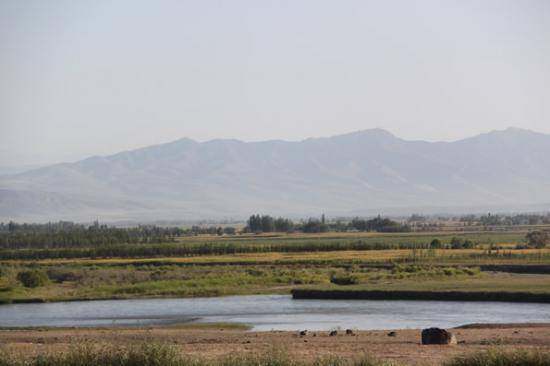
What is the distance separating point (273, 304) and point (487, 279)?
15.7 m

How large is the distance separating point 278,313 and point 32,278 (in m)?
24.7

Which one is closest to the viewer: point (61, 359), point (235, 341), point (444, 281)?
point (61, 359)

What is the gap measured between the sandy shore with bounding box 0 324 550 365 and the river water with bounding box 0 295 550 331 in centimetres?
427

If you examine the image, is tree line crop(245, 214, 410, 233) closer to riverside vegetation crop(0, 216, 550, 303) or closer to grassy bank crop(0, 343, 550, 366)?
riverside vegetation crop(0, 216, 550, 303)

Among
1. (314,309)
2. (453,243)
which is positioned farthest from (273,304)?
(453,243)

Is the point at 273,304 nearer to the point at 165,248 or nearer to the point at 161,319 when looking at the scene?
the point at 161,319

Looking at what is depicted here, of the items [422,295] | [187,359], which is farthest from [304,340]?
[422,295]

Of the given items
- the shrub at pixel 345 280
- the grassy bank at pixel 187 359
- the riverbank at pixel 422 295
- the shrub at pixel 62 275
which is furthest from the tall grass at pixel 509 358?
the shrub at pixel 62 275

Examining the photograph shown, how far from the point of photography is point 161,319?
4944cm

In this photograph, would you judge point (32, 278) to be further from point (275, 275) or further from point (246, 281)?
point (275, 275)

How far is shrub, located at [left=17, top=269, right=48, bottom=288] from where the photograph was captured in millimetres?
68125

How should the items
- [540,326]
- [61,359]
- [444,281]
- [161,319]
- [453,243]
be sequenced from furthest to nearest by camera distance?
[453,243] → [444,281] → [161,319] → [540,326] → [61,359]

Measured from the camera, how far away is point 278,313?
166 ft

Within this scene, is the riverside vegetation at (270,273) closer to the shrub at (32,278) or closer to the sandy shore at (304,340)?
the shrub at (32,278)
